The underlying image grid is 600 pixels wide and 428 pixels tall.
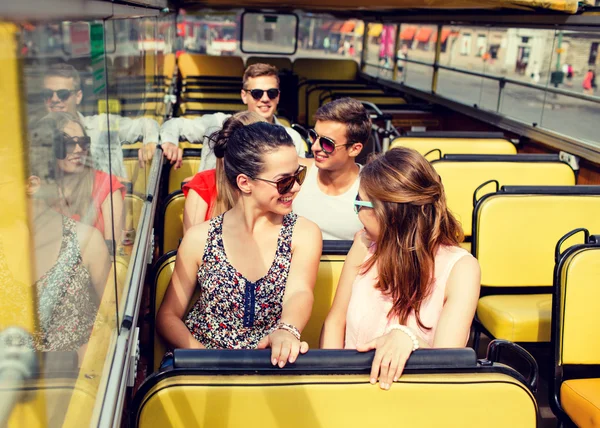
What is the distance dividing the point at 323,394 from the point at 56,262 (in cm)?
80

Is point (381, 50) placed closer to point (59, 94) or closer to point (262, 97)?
point (262, 97)

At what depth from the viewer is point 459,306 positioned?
1.89 m

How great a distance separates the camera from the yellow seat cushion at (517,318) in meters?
2.97

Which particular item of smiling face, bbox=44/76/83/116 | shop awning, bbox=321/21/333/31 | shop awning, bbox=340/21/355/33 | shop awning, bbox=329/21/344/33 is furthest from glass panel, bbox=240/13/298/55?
smiling face, bbox=44/76/83/116

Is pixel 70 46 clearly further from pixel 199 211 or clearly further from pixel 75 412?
pixel 199 211

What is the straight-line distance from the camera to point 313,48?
41.3ft

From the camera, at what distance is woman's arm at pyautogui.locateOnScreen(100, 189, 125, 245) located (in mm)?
1372

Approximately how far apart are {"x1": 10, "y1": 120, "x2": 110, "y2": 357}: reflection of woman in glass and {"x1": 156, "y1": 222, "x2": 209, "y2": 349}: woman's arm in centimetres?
89

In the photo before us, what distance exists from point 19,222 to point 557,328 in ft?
7.26

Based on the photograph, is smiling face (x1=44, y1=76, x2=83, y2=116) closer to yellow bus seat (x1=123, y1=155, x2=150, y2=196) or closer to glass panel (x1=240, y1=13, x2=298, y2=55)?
yellow bus seat (x1=123, y1=155, x2=150, y2=196)

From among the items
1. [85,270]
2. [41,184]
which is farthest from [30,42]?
[85,270]

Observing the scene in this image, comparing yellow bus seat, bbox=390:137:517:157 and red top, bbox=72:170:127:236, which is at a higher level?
red top, bbox=72:170:127:236

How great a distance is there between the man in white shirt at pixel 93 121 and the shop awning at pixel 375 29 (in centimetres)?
998

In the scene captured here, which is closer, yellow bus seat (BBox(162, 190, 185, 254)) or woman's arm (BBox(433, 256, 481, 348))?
woman's arm (BBox(433, 256, 481, 348))
